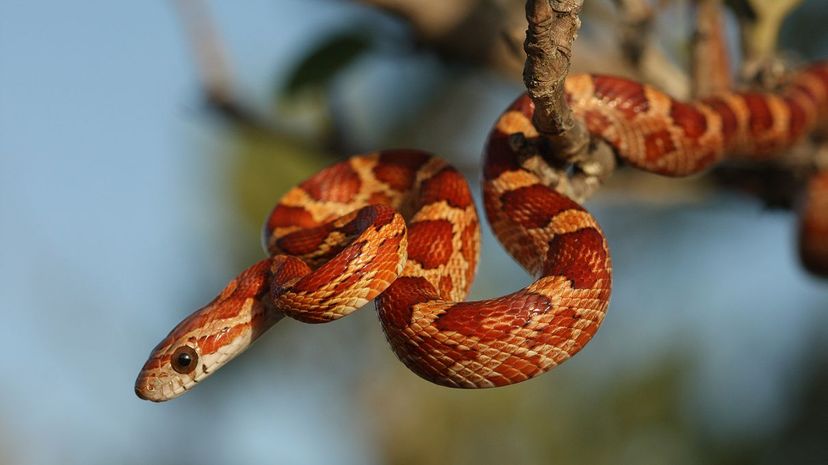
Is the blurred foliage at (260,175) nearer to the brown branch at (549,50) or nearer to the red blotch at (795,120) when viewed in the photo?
the red blotch at (795,120)

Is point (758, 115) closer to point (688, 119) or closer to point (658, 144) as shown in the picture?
point (688, 119)

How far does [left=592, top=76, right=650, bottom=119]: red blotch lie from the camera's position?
5664mm

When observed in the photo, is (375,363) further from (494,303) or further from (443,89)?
(494,303)

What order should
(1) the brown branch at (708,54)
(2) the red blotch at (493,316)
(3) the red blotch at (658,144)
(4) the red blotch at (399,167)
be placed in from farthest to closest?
(1) the brown branch at (708,54) < (4) the red blotch at (399,167) < (3) the red blotch at (658,144) < (2) the red blotch at (493,316)

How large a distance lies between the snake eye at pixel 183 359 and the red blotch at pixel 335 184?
4.99 ft

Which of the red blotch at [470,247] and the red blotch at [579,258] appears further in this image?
the red blotch at [470,247]

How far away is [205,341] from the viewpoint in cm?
512

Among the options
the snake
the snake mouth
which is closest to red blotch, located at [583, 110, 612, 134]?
the snake

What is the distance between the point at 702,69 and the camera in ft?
23.0

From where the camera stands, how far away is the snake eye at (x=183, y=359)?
5070 millimetres

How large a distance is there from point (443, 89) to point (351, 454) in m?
4.25

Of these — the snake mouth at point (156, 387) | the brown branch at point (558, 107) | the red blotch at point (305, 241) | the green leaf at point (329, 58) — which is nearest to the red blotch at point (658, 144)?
the brown branch at point (558, 107)

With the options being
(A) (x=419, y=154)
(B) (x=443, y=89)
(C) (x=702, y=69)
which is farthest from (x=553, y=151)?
(B) (x=443, y=89)

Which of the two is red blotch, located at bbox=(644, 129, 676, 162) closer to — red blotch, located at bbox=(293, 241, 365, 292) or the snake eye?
red blotch, located at bbox=(293, 241, 365, 292)
